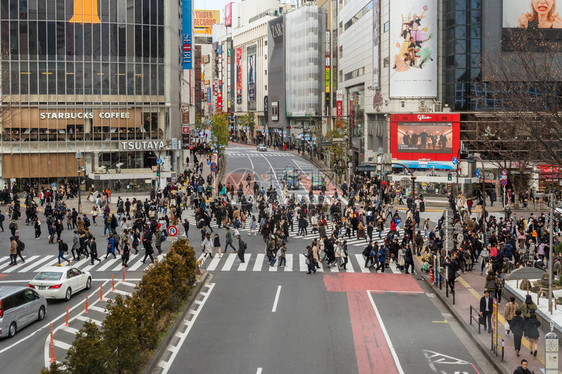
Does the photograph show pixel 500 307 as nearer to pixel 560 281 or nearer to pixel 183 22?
pixel 560 281

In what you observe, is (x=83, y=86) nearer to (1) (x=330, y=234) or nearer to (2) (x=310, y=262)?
(1) (x=330, y=234)

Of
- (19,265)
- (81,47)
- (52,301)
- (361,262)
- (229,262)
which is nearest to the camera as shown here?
(52,301)

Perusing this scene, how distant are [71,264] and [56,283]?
9.17 metres

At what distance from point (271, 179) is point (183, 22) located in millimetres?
36859

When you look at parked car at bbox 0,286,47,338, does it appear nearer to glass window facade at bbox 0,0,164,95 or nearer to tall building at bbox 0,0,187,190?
tall building at bbox 0,0,187,190

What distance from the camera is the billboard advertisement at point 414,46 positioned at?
81500 millimetres

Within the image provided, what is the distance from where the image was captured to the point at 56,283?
27.9m

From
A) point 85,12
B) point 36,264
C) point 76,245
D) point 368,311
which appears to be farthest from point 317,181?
point 368,311

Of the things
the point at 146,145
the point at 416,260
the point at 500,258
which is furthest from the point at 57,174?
the point at 500,258

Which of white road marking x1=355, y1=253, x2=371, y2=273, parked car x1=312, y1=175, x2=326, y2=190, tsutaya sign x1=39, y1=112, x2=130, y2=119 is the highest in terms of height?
tsutaya sign x1=39, y1=112, x2=130, y2=119

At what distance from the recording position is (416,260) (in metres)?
38.7

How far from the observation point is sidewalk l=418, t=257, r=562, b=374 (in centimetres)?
2012

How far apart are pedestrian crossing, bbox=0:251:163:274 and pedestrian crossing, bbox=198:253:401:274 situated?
2885 millimetres

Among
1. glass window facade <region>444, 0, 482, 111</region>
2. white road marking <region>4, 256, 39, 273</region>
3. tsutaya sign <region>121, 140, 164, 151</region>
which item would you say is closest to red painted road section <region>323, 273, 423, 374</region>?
white road marking <region>4, 256, 39, 273</region>
